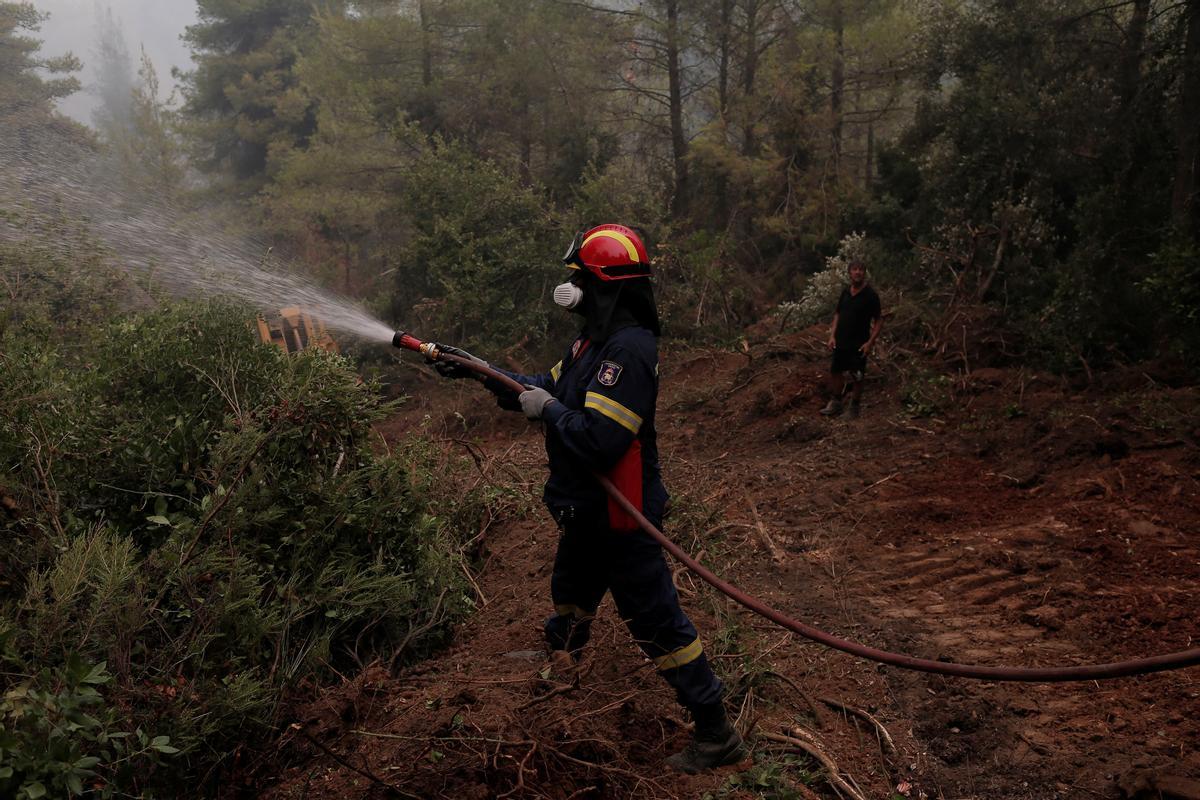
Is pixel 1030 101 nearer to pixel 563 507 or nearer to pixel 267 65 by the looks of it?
pixel 563 507

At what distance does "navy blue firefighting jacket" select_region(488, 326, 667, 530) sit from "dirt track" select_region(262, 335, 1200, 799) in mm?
774

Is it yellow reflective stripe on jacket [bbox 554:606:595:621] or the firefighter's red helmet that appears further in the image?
yellow reflective stripe on jacket [bbox 554:606:595:621]

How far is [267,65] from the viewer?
30.0m

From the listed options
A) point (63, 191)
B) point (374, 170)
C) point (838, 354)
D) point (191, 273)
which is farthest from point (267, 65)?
point (838, 354)

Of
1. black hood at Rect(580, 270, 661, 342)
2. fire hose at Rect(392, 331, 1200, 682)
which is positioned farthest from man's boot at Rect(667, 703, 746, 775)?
black hood at Rect(580, 270, 661, 342)

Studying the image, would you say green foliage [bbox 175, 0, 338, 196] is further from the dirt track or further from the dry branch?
the dry branch

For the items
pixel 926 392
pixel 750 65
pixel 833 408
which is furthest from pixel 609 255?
pixel 750 65

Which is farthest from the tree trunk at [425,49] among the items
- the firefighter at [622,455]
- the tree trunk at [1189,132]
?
the firefighter at [622,455]

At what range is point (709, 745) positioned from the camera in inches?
139

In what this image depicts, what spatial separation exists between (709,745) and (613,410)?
1453 mm

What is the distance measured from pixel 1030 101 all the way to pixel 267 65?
26562mm

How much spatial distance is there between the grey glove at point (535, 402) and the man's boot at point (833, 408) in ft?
23.7

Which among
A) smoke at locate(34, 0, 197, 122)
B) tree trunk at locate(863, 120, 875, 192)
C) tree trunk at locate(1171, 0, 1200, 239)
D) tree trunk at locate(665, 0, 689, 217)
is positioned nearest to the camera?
tree trunk at locate(1171, 0, 1200, 239)

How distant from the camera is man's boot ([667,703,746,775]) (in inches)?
138
